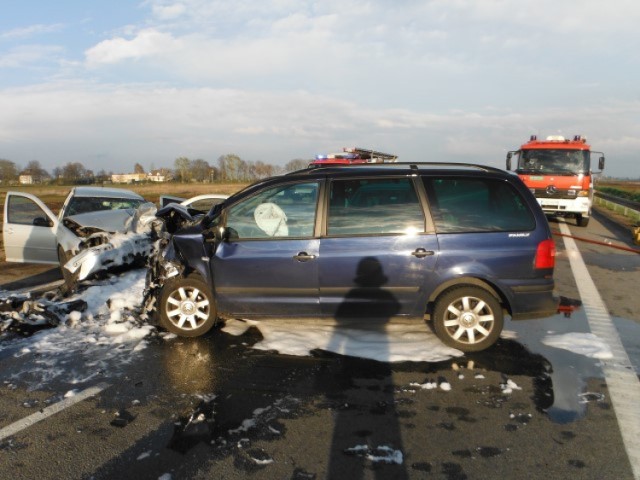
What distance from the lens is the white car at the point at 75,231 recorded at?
693cm

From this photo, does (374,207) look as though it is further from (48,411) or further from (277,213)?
(48,411)

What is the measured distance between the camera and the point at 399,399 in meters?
3.69

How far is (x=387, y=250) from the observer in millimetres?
4594

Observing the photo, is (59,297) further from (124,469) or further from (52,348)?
(124,469)

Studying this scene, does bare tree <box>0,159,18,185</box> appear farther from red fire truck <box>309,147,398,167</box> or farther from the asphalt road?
the asphalt road

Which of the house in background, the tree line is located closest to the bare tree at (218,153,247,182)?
the tree line

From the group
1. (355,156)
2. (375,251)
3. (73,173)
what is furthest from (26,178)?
(375,251)

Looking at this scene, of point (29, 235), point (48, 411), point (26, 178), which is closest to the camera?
point (48, 411)

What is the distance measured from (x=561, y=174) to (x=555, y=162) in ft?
1.53

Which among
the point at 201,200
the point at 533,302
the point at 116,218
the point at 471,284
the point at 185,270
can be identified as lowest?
the point at 533,302

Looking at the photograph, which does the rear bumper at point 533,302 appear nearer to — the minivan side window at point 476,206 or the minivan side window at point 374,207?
the minivan side window at point 476,206

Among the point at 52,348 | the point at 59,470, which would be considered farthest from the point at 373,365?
the point at 52,348

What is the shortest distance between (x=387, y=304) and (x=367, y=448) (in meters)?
1.83

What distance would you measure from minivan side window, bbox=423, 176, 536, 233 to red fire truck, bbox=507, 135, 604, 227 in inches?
456
